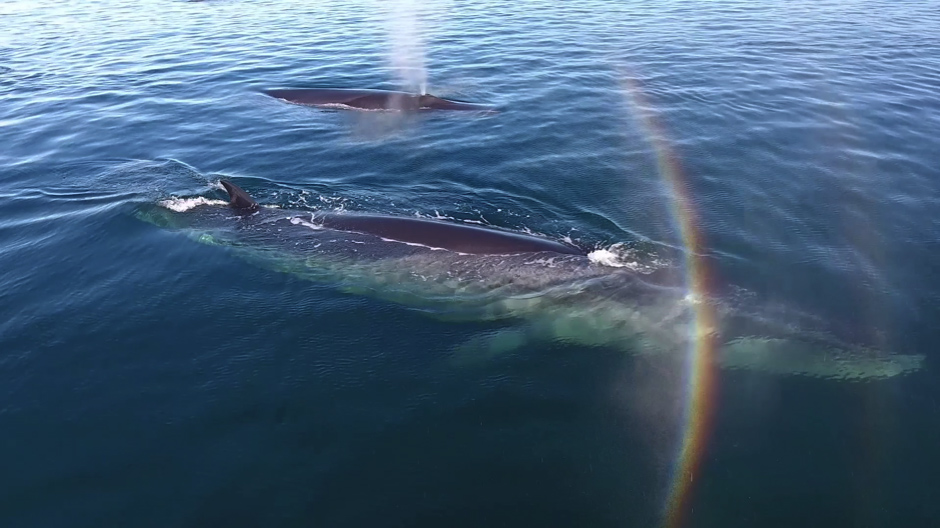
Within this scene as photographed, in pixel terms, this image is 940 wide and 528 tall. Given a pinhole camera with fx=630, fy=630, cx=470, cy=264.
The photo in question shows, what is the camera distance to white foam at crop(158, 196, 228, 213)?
22734 millimetres

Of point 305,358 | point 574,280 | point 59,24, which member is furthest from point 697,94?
point 59,24

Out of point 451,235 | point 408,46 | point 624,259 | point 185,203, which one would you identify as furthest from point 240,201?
point 408,46

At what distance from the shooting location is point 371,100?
111 feet

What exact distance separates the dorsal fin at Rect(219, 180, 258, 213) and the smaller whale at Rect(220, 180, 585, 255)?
8.86 feet

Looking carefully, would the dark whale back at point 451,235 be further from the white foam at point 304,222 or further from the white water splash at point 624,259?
the white water splash at point 624,259

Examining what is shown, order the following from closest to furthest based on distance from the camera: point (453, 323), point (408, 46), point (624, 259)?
1. point (453, 323)
2. point (624, 259)
3. point (408, 46)

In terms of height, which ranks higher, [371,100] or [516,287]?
[371,100]

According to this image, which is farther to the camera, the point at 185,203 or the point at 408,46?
the point at 408,46

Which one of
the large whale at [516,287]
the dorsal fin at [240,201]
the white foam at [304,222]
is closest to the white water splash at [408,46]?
the dorsal fin at [240,201]

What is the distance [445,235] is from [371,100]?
A: 17151 millimetres

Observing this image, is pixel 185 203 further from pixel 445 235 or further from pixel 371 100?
pixel 371 100

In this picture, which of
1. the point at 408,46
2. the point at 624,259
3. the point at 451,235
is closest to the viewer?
the point at 624,259

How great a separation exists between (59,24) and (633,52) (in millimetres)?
54490

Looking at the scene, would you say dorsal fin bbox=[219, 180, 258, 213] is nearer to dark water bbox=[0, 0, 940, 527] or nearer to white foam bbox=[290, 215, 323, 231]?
dark water bbox=[0, 0, 940, 527]
